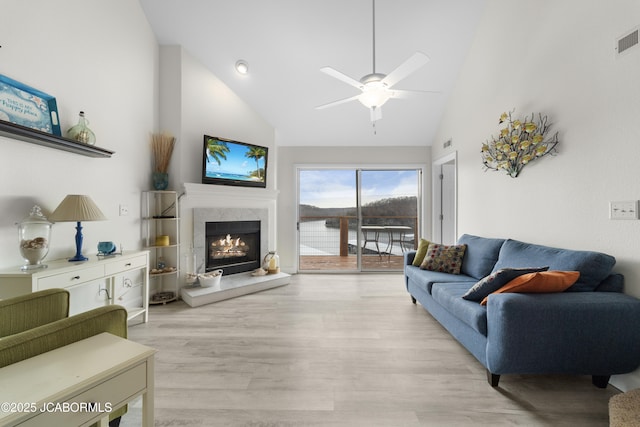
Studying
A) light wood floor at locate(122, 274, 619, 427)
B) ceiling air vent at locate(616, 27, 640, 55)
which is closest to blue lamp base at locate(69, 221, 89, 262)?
light wood floor at locate(122, 274, 619, 427)

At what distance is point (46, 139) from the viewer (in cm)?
203

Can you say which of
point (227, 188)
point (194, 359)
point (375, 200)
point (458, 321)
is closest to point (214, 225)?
point (227, 188)

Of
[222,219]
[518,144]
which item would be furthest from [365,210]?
[518,144]

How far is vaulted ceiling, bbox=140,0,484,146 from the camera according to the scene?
10.0 feet

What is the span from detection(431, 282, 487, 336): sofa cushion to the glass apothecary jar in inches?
123

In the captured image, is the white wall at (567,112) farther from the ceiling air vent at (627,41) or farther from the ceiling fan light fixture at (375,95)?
the ceiling fan light fixture at (375,95)

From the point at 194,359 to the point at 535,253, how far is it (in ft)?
9.59

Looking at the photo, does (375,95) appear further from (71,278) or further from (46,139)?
(71,278)

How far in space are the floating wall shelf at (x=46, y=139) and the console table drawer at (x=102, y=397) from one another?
1.86 meters

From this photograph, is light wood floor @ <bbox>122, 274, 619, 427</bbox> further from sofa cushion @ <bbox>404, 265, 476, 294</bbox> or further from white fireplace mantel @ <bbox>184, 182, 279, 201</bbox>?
white fireplace mantel @ <bbox>184, 182, 279, 201</bbox>

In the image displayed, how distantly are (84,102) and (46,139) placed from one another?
751mm

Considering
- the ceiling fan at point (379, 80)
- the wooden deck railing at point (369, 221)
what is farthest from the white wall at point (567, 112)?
the wooden deck railing at point (369, 221)

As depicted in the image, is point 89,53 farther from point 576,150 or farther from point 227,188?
point 576,150

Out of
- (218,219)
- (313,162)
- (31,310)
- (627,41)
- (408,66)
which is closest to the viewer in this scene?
(31,310)
